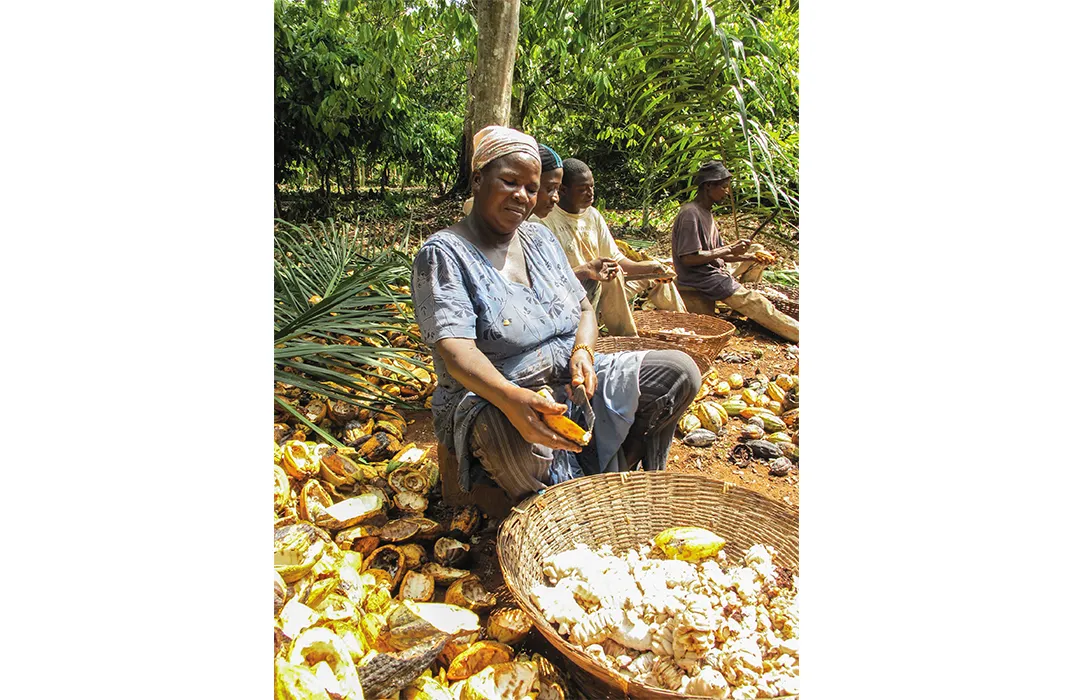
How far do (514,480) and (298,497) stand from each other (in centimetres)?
63

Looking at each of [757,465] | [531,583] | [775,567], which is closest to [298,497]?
[531,583]

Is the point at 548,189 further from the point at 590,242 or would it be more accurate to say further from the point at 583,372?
the point at 583,372

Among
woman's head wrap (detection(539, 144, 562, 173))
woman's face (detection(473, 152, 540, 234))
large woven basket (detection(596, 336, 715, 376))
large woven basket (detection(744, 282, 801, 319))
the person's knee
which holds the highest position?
woman's head wrap (detection(539, 144, 562, 173))

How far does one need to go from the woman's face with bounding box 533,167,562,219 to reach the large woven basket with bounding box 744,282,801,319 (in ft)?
7.37

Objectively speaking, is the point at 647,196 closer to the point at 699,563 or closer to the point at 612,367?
the point at 612,367

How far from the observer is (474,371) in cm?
178

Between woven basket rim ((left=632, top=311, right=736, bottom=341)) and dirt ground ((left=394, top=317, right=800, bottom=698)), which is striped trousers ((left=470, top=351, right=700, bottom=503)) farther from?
woven basket rim ((left=632, top=311, right=736, bottom=341))

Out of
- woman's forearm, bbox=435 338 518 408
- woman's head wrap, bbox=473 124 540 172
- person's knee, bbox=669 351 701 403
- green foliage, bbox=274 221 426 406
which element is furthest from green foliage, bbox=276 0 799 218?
green foliage, bbox=274 221 426 406

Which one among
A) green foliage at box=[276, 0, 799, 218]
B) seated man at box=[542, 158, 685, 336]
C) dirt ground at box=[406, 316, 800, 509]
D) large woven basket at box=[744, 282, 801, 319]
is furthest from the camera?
large woven basket at box=[744, 282, 801, 319]

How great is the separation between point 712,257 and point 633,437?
250cm

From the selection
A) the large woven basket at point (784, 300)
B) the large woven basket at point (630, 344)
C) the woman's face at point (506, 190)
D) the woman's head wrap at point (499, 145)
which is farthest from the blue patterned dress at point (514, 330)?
the large woven basket at point (784, 300)

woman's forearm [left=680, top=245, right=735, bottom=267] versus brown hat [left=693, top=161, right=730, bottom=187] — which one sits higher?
brown hat [left=693, top=161, right=730, bottom=187]

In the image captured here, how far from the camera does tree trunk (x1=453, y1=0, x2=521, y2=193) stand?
4211 millimetres

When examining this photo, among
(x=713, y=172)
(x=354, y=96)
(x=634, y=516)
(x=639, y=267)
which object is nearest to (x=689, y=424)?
(x=639, y=267)
